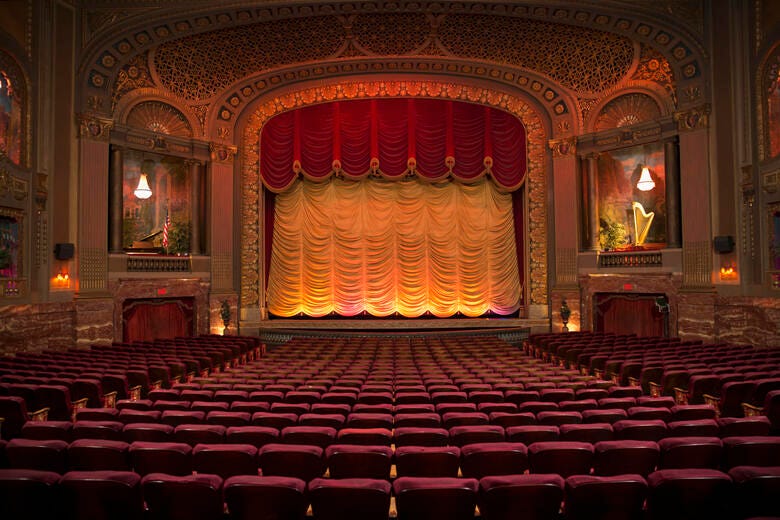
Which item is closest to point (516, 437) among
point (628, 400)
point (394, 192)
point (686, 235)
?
point (628, 400)

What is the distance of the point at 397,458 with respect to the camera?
128 inches

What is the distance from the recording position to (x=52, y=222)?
491 inches

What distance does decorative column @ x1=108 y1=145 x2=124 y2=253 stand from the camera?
14117 mm

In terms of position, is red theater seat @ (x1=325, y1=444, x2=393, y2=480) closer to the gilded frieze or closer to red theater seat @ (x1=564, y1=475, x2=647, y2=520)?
red theater seat @ (x1=564, y1=475, x2=647, y2=520)

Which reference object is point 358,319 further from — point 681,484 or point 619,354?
point 681,484

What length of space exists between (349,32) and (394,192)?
222 inches

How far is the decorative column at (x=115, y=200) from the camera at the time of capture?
1412cm

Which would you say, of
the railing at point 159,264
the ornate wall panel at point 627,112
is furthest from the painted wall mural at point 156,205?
the ornate wall panel at point 627,112

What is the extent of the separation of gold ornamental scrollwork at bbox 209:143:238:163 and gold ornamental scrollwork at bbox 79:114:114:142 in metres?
3.03

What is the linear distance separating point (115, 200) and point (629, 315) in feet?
47.2

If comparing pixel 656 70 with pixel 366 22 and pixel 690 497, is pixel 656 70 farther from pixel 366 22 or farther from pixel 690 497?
pixel 690 497

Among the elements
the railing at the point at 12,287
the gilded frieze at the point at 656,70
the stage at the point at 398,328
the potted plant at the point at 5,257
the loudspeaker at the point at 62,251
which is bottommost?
the stage at the point at 398,328

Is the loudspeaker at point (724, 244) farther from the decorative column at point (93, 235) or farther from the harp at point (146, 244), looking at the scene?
the decorative column at point (93, 235)

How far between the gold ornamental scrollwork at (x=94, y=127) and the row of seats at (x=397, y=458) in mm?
12140
